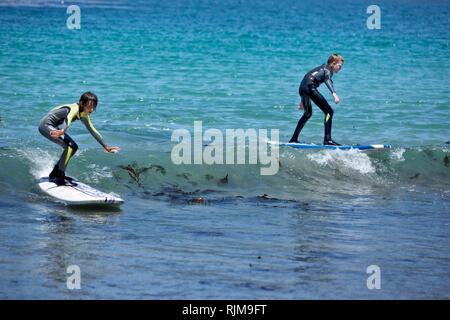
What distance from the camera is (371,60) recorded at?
33500mm

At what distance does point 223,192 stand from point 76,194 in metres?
2.71

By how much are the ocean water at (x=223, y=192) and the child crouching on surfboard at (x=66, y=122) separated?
0.73m

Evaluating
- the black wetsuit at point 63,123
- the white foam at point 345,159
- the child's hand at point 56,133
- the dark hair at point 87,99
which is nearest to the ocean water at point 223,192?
the white foam at point 345,159

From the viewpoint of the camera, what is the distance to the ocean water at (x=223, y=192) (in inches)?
251

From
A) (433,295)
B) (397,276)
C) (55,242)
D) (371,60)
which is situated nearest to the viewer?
(433,295)

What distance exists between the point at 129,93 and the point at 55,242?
15132mm

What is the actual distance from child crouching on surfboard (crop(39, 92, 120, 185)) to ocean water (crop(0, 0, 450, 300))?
28.8 inches

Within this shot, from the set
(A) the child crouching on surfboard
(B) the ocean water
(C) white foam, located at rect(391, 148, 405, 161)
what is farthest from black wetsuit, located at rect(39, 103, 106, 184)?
(C) white foam, located at rect(391, 148, 405, 161)

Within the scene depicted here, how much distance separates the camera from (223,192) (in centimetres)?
1114

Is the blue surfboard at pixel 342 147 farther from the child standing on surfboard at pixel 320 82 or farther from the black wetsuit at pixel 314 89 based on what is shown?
the black wetsuit at pixel 314 89

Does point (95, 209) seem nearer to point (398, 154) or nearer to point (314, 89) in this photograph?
point (314, 89)
